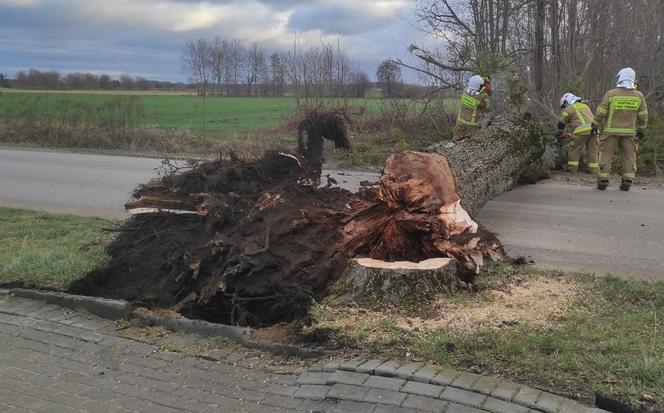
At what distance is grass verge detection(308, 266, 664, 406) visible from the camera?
3410 mm

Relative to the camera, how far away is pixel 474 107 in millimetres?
12648

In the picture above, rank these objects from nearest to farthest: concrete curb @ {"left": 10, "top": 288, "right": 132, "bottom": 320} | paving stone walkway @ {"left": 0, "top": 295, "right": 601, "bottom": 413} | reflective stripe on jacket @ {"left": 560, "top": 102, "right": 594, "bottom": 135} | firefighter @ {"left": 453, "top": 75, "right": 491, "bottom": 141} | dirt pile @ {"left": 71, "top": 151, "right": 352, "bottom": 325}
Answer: paving stone walkway @ {"left": 0, "top": 295, "right": 601, "bottom": 413} → concrete curb @ {"left": 10, "top": 288, "right": 132, "bottom": 320} → dirt pile @ {"left": 71, "top": 151, "right": 352, "bottom": 325} → reflective stripe on jacket @ {"left": 560, "top": 102, "right": 594, "bottom": 135} → firefighter @ {"left": 453, "top": 75, "right": 491, "bottom": 141}

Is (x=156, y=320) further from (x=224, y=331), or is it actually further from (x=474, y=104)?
(x=474, y=104)

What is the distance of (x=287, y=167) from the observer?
20.1ft

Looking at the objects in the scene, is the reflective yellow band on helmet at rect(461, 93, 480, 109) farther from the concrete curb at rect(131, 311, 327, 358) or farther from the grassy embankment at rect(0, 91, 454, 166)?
the concrete curb at rect(131, 311, 327, 358)

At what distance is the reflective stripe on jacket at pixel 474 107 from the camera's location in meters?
12.6

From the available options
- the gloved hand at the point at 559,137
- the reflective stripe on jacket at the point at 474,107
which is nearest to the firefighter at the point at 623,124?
the gloved hand at the point at 559,137

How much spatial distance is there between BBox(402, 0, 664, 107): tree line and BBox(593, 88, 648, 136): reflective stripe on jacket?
11.8 feet

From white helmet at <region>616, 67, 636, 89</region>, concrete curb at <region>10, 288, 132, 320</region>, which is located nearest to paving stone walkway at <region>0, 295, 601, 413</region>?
concrete curb at <region>10, 288, 132, 320</region>

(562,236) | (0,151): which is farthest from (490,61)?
(0,151)

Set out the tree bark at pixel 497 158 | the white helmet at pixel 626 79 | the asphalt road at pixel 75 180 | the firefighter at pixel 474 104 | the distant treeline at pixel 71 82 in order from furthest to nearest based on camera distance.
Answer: the distant treeline at pixel 71 82 → the firefighter at pixel 474 104 → the white helmet at pixel 626 79 → the asphalt road at pixel 75 180 → the tree bark at pixel 497 158

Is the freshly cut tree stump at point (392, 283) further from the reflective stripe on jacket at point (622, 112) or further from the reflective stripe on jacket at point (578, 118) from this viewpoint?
the reflective stripe on jacket at point (578, 118)

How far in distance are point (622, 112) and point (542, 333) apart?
8087 mm

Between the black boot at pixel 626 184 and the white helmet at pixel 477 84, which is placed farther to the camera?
the white helmet at pixel 477 84
